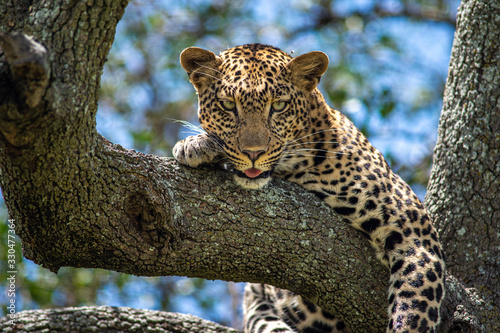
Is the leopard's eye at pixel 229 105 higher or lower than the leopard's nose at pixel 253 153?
higher

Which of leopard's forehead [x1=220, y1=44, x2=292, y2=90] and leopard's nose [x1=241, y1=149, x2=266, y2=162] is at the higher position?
leopard's forehead [x1=220, y1=44, x2=292, y2=90]

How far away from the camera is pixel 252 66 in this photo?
18.1ft

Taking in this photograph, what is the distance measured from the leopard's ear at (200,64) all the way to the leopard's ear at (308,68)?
29.4 inches

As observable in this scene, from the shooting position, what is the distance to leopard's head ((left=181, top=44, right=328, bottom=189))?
5.10 metres

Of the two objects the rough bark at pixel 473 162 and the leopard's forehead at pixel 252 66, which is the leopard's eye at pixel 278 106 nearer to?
the leopard's forehead at pixel 252 66

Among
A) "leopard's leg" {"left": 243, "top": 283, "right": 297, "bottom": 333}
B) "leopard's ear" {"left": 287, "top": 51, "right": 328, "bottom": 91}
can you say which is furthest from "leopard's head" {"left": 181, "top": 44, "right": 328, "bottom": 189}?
"leopard's leg" {"left": 243, "top": 283, "right": 297, "bottom": 333}

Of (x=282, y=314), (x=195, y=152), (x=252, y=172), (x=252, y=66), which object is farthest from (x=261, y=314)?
(x=252, y=66)

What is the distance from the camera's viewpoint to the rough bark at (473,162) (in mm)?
5578

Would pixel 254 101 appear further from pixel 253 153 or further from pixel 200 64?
pixel 200 64

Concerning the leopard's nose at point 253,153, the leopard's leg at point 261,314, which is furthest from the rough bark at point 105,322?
the leopard's nose at point 253,153

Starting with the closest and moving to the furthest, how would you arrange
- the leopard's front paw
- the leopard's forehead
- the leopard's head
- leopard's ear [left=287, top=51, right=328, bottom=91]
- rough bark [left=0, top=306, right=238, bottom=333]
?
1. the leopard's front paw
2. rough bark [left=0, top=306, right=238, bottom=333]
3. the leopard's head
4. the leopard's forehead
5. leopard's ear [left=287, top=51, right=328, bottom=91]

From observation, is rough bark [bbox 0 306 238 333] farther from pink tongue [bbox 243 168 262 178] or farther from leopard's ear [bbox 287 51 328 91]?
leopard's ear [bbox 287 51 328 91]

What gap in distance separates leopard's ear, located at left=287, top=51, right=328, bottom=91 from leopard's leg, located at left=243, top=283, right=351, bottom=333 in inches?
86.7

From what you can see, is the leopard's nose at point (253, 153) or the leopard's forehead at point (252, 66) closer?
the leopard's nose at point (253, 153)
